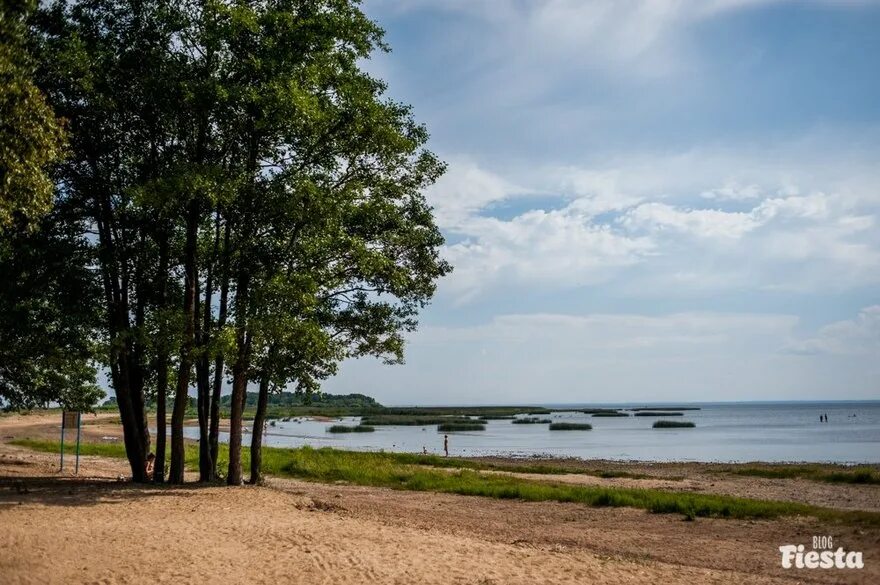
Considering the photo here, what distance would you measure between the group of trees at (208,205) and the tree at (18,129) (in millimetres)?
3649

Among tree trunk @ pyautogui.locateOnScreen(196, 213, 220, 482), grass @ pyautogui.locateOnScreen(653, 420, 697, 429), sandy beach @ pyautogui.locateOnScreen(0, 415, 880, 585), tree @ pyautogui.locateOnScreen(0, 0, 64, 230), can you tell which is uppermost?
tree @ pyautogui.locateOnScreen(0, 0, 64, 230)

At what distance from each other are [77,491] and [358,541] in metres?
9.61

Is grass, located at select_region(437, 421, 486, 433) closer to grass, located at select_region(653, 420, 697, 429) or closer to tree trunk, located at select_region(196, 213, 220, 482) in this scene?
grass, located at select_region(653, 420, 697, 429)

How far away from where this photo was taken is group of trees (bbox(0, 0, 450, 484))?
63.5 ft

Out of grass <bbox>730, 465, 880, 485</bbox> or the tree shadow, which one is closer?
the tree shadow

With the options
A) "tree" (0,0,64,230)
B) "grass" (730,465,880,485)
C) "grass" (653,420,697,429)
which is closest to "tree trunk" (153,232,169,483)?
"tree" (0,0,64,230)

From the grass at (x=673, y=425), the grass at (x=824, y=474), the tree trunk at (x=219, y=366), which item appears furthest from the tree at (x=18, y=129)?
the grass at (x=673, y=425)

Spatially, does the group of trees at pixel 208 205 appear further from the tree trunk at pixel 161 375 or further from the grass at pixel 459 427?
the grass at pixel 459 427

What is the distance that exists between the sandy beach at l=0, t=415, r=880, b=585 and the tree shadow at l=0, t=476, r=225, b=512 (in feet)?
0.15

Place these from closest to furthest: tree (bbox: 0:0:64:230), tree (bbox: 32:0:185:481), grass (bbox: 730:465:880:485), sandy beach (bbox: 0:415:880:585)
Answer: sandy beach (bbox: 0:415:880:585) → tree (bbox: 0:0:64:230) → tree (bbox: 32:0:185:481) → grass (bbox: 730:465:880:485)

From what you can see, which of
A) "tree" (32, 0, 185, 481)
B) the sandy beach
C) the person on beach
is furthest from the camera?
the person on beach

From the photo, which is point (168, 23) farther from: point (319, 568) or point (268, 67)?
point (319, 568)

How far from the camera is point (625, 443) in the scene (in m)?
72.1

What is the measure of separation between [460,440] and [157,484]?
55.4 meters
